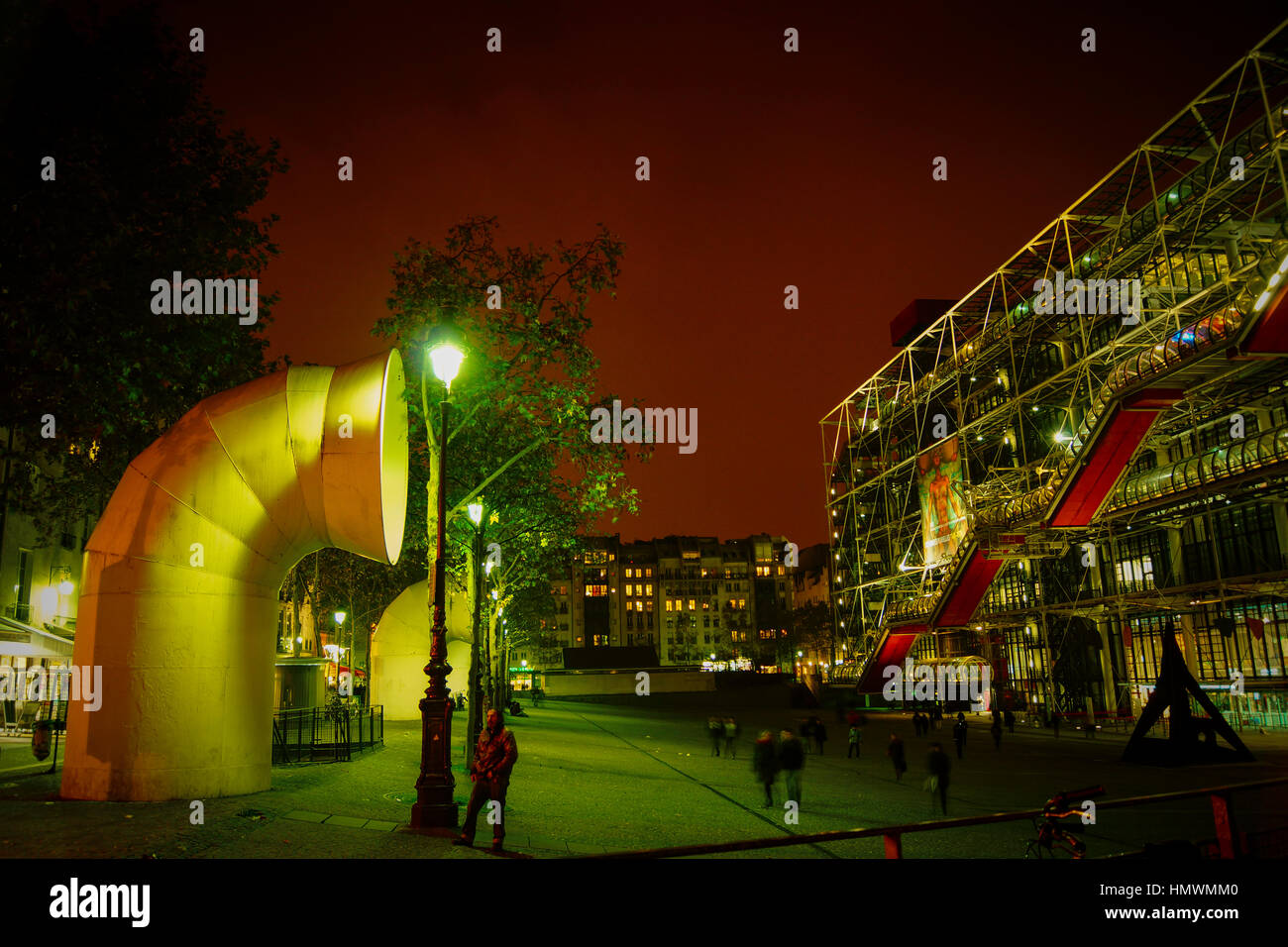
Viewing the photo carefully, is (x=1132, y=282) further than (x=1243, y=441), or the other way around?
(x=1132, y=282)

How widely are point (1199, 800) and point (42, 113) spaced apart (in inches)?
929

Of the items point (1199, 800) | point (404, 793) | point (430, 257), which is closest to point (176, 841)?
point (404, 793)

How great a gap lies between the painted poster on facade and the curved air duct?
36746 mm

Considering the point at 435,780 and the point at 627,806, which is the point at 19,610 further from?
the point at 435,780

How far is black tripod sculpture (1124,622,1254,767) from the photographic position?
75.1ft

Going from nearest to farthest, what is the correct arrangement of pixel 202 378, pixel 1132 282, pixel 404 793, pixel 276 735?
1. pixel 404 793
2. pixel 202 378
3. pixel 276 735
4. pixel 1132 282

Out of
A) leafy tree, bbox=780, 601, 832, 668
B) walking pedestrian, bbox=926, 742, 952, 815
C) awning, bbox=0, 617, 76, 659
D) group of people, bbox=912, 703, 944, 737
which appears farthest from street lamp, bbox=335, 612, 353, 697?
leafy tree, bbox=780, 601, 832, 668

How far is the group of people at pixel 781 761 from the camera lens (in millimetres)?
15477

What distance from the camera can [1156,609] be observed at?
113 feet

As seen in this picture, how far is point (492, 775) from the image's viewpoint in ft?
35.0

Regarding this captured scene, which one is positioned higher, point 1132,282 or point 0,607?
point 1132,282

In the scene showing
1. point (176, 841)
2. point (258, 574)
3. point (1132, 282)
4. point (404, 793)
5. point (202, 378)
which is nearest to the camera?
point (176, 841)

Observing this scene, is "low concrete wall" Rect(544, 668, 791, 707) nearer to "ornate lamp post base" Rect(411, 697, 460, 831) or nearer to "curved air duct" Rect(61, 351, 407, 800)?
"ornate lamp post base" Rect(411, 697, 460, 831)
